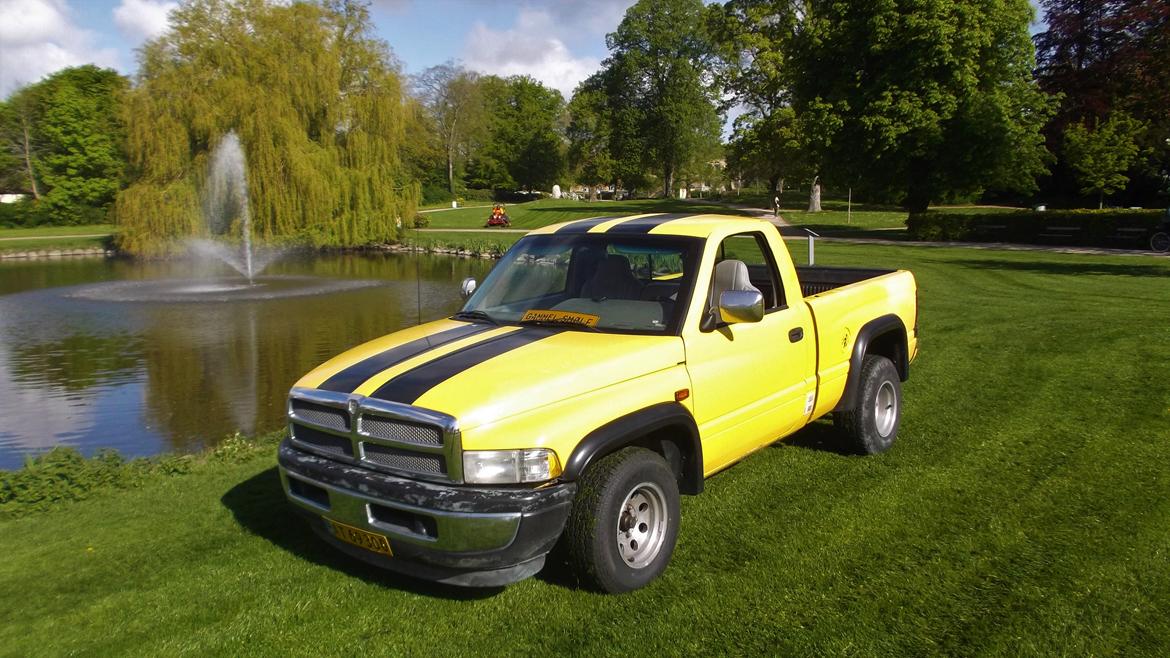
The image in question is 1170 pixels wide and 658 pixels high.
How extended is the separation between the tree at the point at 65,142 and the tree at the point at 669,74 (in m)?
41.2

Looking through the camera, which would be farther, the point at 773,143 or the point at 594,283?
the point at 773,143

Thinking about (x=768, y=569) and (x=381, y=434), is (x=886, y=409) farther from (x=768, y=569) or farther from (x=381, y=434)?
(x=381, y=434)

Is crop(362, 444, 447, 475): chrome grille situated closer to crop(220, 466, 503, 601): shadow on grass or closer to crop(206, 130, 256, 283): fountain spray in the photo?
crop(220, 466, 503, 601): shadow on grass

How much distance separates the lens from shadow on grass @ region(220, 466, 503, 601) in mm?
4434

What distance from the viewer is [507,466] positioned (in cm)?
380

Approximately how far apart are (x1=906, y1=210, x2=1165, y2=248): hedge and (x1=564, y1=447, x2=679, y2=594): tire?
102 ft

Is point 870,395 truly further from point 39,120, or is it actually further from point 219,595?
point 39,120

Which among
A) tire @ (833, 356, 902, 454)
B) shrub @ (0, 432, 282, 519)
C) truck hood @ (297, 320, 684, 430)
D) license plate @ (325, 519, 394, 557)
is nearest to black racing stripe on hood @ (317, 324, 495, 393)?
truck hood @ (297, 320, 684, 430)

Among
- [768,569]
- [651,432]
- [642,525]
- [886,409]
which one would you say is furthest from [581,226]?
[886,409]

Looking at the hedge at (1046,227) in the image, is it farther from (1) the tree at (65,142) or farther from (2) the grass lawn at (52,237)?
(1) the tree at (65,142)

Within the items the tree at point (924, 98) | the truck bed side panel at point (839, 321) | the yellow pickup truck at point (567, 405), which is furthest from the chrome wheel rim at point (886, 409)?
the tree at point (924, 98)

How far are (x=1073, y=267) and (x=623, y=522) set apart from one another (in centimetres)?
2277

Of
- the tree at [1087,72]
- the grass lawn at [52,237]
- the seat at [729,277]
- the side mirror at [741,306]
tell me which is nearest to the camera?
the side mirror at [741,306]

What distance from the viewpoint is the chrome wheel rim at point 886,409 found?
21.6 feet
